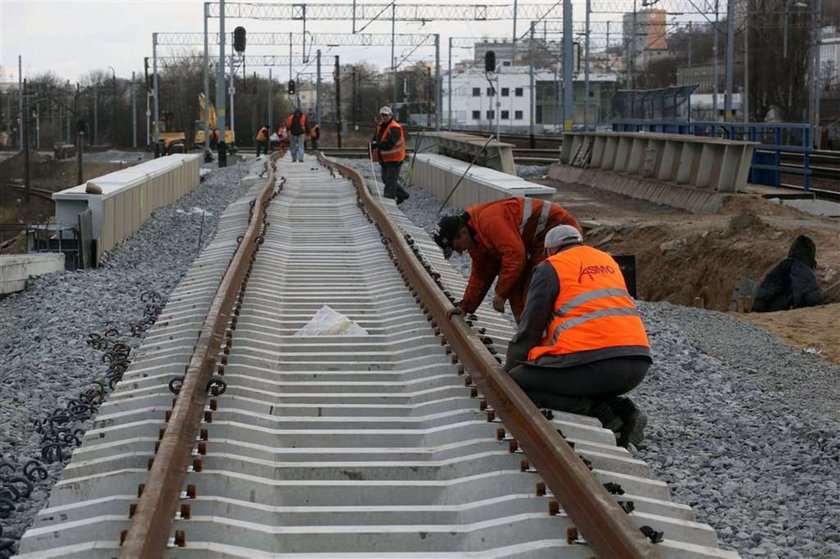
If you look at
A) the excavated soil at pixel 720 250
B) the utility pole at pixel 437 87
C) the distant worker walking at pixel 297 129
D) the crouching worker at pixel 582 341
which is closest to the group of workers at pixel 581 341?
the crouching worker at pixel 582 341

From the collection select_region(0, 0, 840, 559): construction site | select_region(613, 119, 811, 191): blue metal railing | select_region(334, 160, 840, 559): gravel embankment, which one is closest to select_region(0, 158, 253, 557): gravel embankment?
select_region(0, 0, 840, 559): construction site

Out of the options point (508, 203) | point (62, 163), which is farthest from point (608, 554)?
point (62, 163)

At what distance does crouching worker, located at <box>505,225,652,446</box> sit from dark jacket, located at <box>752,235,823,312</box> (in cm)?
767

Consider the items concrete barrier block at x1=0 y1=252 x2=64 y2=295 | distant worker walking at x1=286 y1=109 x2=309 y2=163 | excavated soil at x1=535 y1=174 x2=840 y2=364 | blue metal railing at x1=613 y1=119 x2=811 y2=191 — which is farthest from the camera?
distant worker walking at x1=286 y1=109 x2=309 y2=163

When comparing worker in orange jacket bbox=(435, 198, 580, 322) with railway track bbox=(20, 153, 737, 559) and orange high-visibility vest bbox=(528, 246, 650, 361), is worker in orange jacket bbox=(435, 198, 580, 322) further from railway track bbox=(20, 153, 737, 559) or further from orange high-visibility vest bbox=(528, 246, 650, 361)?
orange high-visibility vest bbox=(528, 246, 650, 361)

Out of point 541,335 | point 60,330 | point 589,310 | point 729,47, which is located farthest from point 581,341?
point 729,47

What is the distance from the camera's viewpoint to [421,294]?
1035 centimetres

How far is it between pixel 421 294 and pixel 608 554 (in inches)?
232

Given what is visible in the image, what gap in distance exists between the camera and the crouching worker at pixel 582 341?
6.61m

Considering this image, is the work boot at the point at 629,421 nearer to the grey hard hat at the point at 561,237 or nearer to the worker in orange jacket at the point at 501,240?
the grey hard hat at the point at 561,237

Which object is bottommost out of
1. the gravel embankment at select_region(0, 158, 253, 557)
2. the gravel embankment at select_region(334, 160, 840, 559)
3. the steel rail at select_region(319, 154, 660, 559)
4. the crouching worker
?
the gravel embankment at select_region(334, 160, 840, 559)

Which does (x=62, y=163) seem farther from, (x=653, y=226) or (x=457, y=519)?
(x=457, y=519)

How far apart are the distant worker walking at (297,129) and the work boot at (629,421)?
85.1 ft

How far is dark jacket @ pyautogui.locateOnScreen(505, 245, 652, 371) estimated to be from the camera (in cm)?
659
